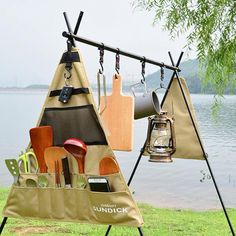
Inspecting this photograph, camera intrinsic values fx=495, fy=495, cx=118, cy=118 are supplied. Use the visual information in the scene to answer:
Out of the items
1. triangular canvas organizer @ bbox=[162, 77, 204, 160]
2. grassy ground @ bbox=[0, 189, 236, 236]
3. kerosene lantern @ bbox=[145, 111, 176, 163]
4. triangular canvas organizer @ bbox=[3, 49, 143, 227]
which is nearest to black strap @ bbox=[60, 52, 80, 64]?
triangular canvas organizer @ bbox=[3, 49, 143, 227]

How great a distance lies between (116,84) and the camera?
105 inches

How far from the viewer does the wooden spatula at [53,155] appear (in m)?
2.14

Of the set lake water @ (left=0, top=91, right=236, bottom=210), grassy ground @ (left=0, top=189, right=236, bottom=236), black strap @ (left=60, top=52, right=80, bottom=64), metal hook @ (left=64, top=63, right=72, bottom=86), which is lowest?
lake water @ (left=0, top=91, right=236, bottom=210)

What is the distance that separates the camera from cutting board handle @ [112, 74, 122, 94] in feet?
8.75

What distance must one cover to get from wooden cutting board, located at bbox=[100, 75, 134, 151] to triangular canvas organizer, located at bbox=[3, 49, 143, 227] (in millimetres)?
505

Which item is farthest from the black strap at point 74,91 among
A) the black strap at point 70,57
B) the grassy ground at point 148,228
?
the grassy ground at point 148,228

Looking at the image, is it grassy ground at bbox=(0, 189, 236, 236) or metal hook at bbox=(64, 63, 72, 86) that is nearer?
metal hook at bbox=(64, 63, 72, 86)

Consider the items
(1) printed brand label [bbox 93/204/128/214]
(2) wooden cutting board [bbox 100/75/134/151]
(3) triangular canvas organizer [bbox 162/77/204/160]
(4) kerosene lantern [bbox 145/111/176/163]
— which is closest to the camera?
(1) printed brand label [bbox 93/204/128/214]

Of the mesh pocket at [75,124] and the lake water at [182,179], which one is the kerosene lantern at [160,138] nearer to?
the mesh pocket at [75,124]

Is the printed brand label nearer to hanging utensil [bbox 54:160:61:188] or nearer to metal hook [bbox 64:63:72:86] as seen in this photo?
hanging utensil [bbox 54:160:61:188]

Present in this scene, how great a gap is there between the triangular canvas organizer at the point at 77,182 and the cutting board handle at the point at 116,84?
1.85 feet

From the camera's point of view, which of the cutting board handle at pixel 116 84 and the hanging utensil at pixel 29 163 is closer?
the hanging utensil at pixel 29 163

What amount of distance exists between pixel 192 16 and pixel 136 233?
324 centimetres

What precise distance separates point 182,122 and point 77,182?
1391 millimetres
